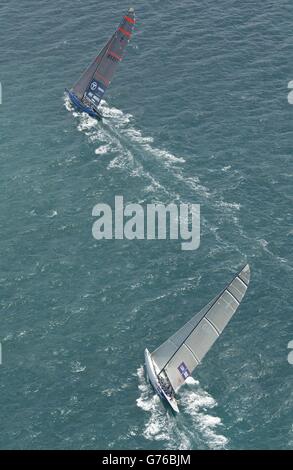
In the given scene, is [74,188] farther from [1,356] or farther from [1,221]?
[1,356]

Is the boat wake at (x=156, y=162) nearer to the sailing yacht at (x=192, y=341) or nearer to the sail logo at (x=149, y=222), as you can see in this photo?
the sail logo at (x=149, y=222)

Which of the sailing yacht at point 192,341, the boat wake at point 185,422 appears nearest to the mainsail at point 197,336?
the sailing yacht at point 192,341

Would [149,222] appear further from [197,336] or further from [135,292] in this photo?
[197,336]

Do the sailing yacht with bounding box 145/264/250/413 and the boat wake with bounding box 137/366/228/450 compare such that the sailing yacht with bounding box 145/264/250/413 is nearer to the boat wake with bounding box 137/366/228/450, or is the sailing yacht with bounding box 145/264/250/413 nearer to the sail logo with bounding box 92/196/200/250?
the boat wake with bounding box 137/366/228/450

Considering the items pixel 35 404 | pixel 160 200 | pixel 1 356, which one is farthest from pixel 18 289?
pixel 160 200

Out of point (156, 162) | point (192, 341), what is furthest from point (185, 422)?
point (156, 162)

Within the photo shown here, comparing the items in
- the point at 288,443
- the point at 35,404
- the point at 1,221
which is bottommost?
the point at 288,443
